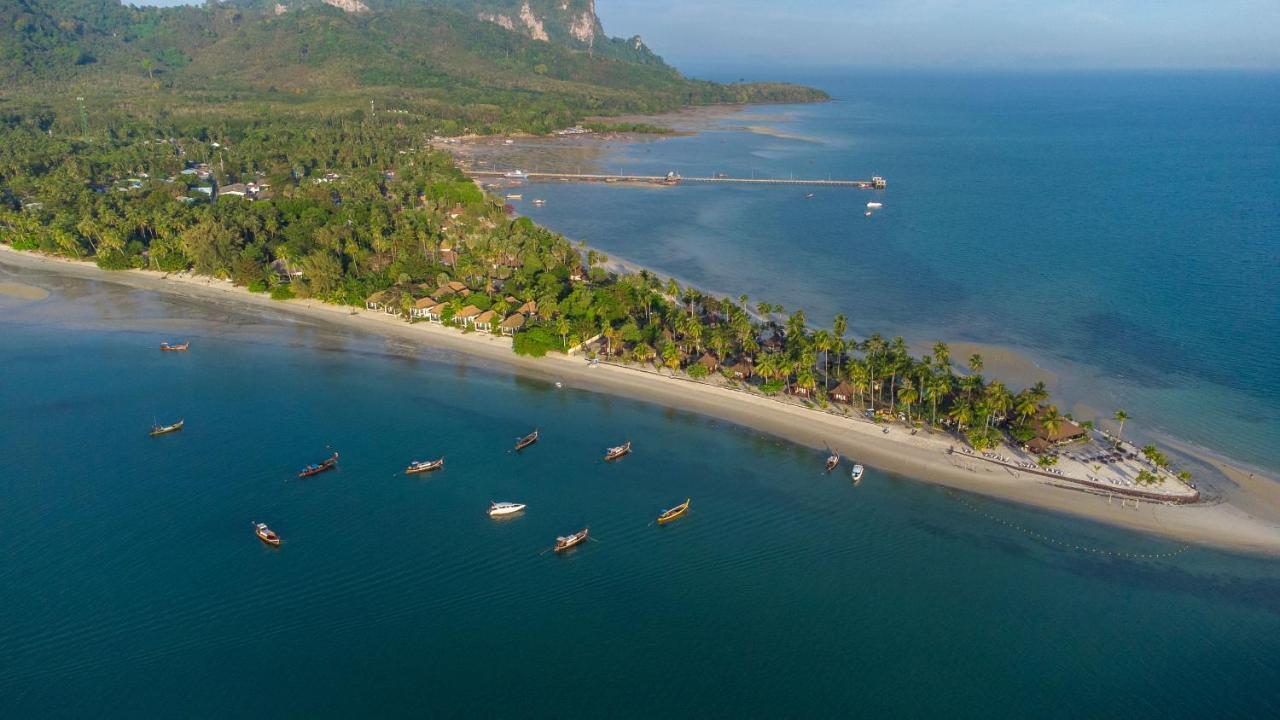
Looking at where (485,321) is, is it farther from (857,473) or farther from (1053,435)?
(1053,435)

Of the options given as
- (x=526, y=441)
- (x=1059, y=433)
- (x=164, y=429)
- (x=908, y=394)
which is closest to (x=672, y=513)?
(x=526, y=441)

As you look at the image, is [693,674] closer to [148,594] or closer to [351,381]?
[148,594]

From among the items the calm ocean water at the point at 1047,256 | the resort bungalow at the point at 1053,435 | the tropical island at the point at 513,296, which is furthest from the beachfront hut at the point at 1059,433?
the calm ocean water at the point at 1047,256

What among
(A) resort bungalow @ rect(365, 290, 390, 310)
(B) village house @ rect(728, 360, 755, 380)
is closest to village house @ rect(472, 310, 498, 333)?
(A) resort bungalow @ rect(365, 290, 390, 310)

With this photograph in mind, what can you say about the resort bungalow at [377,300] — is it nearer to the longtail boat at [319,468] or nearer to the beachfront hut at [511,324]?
the beachfront hut at [511,324]

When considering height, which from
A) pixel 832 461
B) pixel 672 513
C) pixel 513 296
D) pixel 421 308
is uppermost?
pixel 513 296

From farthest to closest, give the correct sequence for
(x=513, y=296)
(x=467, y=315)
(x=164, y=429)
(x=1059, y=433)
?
1. (x=513, y=296)
2. (x=467, y=315)
3. (x=164, y=429)
4. (x=1059, y=433)
